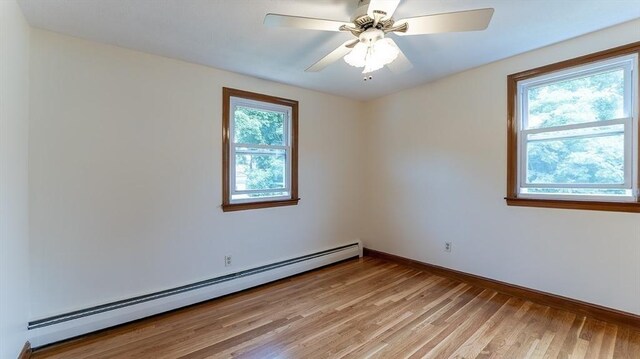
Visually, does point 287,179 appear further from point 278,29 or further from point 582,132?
point 582,132

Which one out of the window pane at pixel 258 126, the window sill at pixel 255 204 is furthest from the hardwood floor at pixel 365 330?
the window pane at pixel 258 126

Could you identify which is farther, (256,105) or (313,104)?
(313,104)

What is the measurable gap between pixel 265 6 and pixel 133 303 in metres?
2.55

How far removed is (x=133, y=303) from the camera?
92.9 inches

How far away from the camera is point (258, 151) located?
10.7 feet

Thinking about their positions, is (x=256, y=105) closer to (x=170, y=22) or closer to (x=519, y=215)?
(x=170, y=22)

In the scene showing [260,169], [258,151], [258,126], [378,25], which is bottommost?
[260,169]

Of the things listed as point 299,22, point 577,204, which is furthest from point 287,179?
point 577,204

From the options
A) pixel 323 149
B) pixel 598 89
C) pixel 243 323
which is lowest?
pixel 243 323

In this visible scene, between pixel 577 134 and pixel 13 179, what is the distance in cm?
420

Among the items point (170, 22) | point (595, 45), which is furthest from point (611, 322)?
point (170, 22)

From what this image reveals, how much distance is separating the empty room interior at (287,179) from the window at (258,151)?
1.0 inches

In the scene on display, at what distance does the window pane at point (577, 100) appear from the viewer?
7.50 ft

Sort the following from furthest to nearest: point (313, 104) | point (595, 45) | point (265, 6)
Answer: point (313, 104)
point (595, 45)
point (265, 6)
